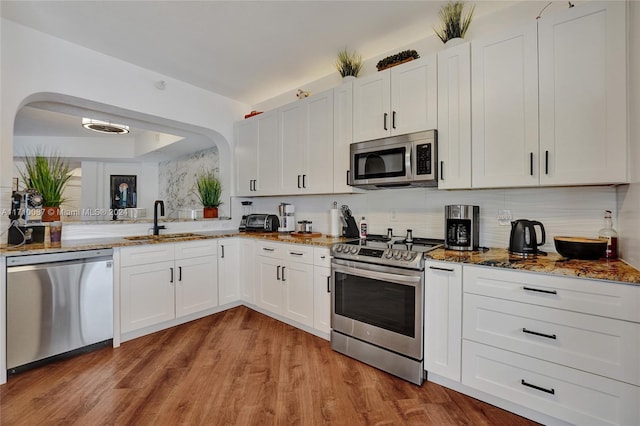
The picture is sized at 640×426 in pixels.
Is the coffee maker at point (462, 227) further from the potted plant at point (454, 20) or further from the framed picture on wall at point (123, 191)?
the framed picture on wall at point (123, 191)

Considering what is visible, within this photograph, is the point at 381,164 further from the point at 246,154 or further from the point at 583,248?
the point at 246,154

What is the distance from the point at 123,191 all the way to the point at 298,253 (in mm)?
A: 5972

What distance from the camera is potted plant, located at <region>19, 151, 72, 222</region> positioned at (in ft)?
8.36

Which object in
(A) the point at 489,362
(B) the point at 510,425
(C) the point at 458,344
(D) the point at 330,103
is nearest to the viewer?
(B) the point at 510,425

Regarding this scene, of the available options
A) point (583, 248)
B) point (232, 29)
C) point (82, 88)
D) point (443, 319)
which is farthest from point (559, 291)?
point (82, 88)

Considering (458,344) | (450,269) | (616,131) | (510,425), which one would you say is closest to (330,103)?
(450,269)

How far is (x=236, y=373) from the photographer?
7.06 ft

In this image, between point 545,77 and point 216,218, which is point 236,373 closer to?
→ point 216,218

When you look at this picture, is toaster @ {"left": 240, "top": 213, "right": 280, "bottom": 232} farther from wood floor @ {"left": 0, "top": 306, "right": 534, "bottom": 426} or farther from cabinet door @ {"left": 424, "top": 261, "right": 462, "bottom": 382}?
cabinet door @ {"left": 424, "top": 261, "right": 462, "bottom": 382}

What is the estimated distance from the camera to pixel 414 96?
2.37 metres

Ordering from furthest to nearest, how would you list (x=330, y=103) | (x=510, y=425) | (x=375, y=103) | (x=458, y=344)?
(x=330, y=103) → (x=375, y=103) → (x=458, y=344) → (x=510, y=425)

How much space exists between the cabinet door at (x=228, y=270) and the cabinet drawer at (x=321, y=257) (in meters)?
1.29

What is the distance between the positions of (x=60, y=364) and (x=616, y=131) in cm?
409

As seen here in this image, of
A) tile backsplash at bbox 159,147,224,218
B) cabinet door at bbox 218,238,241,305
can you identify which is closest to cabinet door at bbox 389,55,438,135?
cabinet door at bbox 218,238,241,305
